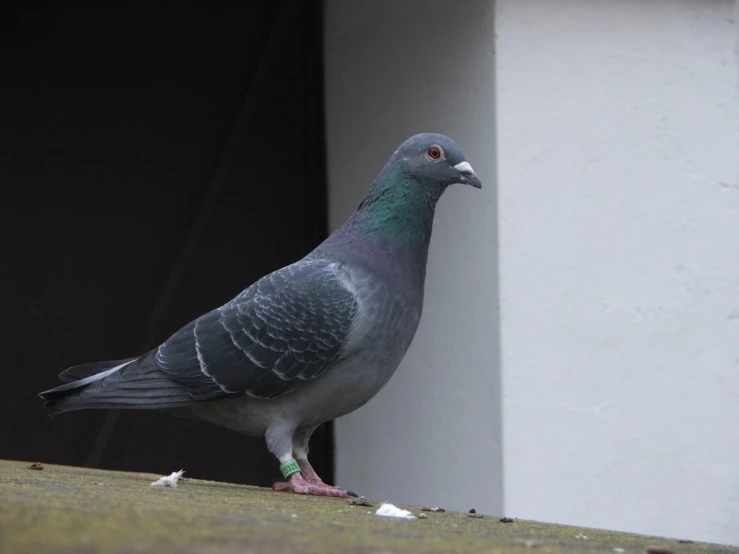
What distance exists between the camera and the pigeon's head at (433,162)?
14.2ft

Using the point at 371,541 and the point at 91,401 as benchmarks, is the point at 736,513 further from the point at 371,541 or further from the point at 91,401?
the point at 371,541

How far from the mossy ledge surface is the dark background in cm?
296

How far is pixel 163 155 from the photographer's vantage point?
22.2ft

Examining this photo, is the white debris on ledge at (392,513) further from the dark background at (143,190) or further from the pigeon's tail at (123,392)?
the dark background at (143,190)

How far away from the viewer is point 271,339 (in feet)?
13.8

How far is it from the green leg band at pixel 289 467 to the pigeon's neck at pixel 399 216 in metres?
0.81

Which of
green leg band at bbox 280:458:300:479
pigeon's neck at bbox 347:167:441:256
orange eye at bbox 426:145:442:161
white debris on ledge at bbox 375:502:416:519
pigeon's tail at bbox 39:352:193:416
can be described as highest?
orange eye at bbox 426:145:442:161

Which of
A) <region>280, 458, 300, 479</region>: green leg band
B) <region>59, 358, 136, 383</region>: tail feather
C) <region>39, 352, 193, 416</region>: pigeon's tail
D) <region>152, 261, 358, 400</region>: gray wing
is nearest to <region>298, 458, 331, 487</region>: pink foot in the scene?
<region>280, 458, 300, 479</region>: green leg band

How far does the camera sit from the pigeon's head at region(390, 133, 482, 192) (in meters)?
4.33

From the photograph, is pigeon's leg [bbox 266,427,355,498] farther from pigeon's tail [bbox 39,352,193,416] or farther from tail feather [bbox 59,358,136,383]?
tail feather [bbox 59,358,136,383]

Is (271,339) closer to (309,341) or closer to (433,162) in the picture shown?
(309,341)

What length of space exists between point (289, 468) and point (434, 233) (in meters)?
2.20

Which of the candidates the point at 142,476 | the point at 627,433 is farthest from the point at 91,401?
the point at 627,433

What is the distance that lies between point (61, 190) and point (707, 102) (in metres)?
3.43
